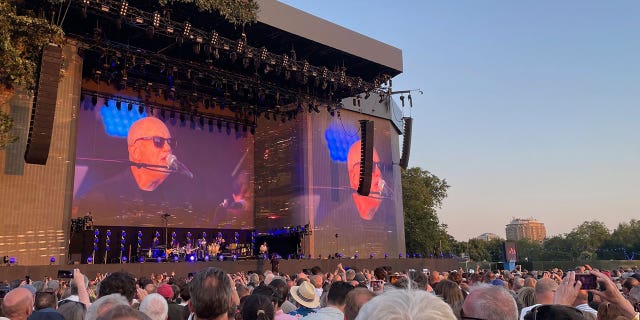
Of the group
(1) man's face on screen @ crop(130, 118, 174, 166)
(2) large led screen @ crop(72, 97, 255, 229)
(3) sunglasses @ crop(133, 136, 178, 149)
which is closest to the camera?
(2) large led screen @ crop(72, 97, 255, 229)

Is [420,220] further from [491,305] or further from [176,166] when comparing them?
[491,305]

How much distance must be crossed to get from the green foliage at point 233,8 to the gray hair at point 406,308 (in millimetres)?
16600

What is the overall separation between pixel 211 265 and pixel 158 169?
23.7ft

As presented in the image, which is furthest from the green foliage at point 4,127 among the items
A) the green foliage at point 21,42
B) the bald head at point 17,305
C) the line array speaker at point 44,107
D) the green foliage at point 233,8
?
the bald head at point 17,305

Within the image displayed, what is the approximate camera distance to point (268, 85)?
2166 cm

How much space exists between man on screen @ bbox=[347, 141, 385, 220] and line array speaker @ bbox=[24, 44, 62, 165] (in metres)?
14.6

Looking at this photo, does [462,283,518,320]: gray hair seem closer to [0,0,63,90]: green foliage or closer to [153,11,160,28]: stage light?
[0,0,63,90]: green foliage

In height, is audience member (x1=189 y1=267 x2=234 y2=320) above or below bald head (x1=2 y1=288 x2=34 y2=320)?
above

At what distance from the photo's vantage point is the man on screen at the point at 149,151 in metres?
21.4

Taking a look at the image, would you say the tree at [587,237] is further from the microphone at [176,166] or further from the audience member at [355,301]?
the audience member at [355,301]

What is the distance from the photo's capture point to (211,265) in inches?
652

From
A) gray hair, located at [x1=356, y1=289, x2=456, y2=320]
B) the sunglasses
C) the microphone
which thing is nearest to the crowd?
gray hair, located at [x1=356, y1=289, x2=456, y2=320]

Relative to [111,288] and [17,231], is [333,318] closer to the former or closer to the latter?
[111,288]

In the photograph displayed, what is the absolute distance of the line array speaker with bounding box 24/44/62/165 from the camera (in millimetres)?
13672
